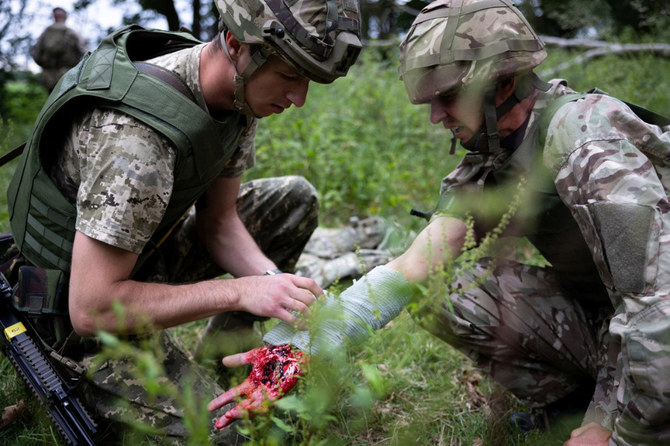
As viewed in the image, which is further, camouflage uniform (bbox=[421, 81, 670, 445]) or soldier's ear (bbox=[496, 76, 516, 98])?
soldier's ear (bbox=[496, 76, 516, 98])

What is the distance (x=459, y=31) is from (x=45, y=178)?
1.88 meters

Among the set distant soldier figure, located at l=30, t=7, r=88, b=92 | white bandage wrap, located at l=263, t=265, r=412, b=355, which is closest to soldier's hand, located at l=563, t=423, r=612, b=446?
white bandage wrap, located at l=263, t=265, r=412, b=355

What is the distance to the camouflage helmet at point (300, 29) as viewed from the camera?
2.34 meters

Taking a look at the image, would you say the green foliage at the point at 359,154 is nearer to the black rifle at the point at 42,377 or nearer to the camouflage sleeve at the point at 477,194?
the camouflage sleeve at the point at 477,194

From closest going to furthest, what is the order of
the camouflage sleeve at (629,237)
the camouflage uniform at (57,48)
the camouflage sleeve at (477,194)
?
the camouflage sleeve at (629,237), the camouflage sleeve at (477,194), the camouflage uniform at (57,48)

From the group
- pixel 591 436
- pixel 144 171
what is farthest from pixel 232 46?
pixel 591 436

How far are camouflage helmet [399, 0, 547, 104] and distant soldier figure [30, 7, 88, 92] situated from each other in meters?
7.38

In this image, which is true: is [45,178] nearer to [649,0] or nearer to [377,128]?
[377,128]

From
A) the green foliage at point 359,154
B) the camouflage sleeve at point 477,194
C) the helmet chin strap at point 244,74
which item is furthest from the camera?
the green foliage at point 359,154

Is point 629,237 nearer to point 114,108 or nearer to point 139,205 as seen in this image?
point 139,205

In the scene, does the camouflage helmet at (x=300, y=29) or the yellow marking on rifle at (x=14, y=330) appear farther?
the yellow marking on rifle at (x=14, y=330)

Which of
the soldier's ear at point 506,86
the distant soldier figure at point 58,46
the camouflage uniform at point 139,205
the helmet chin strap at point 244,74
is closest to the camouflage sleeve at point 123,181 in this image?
the camouflage uniform at point 139,205

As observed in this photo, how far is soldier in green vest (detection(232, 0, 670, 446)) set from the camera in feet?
6.13

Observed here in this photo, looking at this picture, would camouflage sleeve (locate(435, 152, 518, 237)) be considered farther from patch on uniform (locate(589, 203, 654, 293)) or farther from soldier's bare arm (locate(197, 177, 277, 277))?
soldier's bare arm (locate(197, 177, 277, 277))
